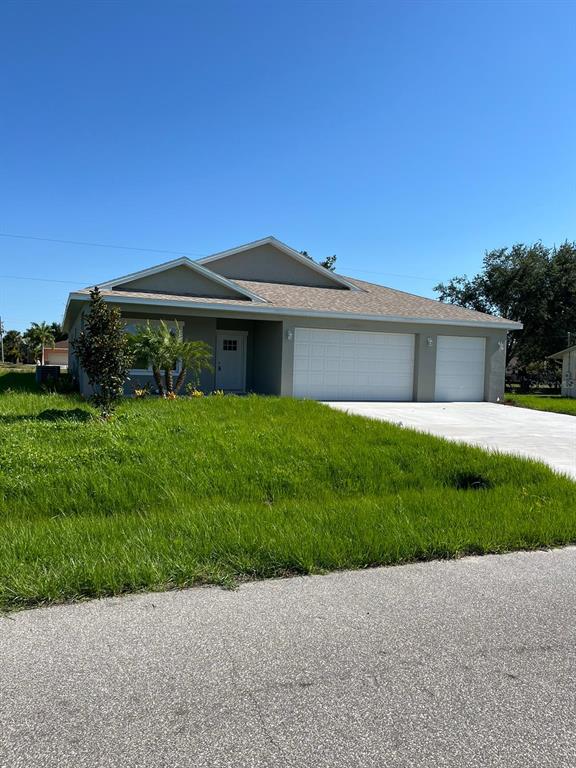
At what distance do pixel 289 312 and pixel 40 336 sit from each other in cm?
7090

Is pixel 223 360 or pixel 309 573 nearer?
pixel 309 573

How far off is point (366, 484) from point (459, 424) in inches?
268

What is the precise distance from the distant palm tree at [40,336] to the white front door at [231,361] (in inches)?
2376


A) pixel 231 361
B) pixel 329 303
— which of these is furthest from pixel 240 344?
pixel 329 303

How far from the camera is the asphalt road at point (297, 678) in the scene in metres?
2.45

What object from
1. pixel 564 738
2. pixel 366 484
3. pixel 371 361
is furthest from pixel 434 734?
pixel 371 361

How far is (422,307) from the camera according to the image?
20.1m

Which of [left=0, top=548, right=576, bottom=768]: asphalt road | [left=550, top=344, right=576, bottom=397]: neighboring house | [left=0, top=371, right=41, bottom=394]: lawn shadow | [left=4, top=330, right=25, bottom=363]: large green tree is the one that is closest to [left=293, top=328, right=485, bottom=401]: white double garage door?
[left=0, top=371, right=41, bottom=394]: lawn shadow

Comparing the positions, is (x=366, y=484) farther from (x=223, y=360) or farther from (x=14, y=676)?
(x=223, y=360)

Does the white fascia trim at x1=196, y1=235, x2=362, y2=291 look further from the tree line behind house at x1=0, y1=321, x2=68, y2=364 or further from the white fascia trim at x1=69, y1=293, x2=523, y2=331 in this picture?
the tree line behind house at x1=0, y1=321, x2=68, y2=364

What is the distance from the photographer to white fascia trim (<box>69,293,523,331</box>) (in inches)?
603

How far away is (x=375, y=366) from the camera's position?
60.3 ft

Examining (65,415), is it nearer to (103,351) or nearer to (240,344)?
(103,351)

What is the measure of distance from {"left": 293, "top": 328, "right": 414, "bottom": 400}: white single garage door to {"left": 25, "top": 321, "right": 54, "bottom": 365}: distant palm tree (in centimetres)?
6343
